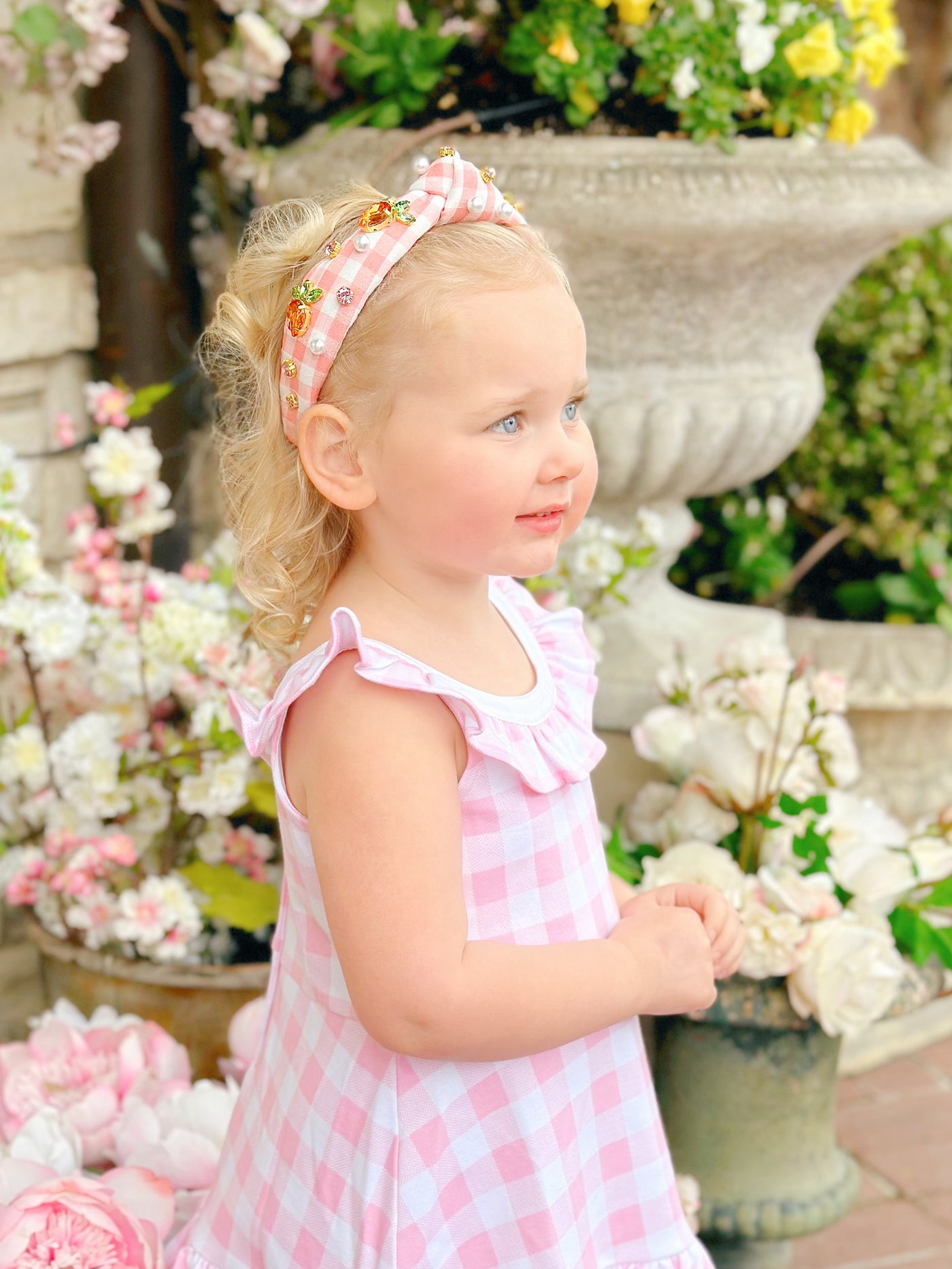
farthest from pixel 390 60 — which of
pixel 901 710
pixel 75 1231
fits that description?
pixel 901 710

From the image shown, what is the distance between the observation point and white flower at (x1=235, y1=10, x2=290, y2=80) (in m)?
2.01

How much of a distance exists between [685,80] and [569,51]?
170mm

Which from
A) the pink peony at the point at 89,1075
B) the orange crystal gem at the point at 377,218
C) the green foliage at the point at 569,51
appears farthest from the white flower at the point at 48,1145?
the green foliage at the point at 569,51

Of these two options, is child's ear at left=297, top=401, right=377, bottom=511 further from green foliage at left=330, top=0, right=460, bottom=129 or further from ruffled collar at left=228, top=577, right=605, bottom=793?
green foliage at left=330, top=0, right=460, bottom=129

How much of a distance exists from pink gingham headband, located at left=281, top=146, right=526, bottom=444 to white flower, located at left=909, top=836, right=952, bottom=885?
105 cm

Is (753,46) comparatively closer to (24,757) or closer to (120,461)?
(120,461)

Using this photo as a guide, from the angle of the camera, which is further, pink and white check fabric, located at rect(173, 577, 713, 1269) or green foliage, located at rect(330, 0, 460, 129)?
green foliage, located at rect(330, 0, 460, 129)

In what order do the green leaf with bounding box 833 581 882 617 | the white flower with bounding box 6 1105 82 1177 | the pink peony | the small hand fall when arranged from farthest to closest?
1. the green leaf with bounding box 833 581 882 617
2. the pink peony
3. the white flower with bounding box 6 1105 82 1177
4. the small hand

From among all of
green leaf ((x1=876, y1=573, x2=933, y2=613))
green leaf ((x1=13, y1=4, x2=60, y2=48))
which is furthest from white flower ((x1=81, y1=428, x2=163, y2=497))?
green leaf ((x1=876, y1=573, x2=933, y2=613))

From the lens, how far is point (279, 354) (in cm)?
116

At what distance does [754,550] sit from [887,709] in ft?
1.83

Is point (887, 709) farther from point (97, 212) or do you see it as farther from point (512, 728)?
point (512, 728)

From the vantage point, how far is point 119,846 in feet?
5.69

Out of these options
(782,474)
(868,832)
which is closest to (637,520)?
(868,832)
